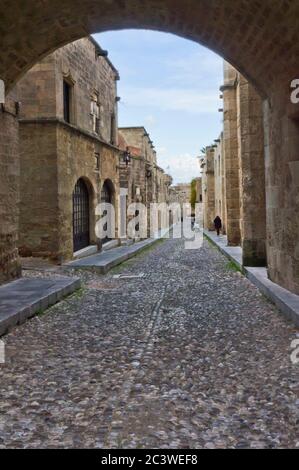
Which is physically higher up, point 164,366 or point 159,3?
point 159,3

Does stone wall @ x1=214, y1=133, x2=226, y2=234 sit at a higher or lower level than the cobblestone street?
higher

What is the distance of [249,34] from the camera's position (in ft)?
24.0

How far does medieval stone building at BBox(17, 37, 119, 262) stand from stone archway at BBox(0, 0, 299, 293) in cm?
344

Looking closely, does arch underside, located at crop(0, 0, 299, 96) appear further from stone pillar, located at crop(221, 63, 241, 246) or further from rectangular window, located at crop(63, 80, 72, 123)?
stone pillar, located at crop(221, 63, 241, 246)

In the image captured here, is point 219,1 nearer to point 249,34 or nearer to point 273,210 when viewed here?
point 249,34

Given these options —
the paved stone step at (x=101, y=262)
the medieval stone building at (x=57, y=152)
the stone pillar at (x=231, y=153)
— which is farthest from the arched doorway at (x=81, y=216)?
the stone pillar at (x=231, y=153)

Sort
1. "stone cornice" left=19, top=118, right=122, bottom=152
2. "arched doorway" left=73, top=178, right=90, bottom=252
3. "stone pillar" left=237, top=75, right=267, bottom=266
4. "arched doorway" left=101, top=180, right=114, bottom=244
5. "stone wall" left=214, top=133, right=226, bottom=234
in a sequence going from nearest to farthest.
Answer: "stone pillar" left=237, top=75, right=267, bottom=266 < "stone cornice" left=19, top=118, right=122, bottom=152 < "arched doorway" left=73, top=178, right=90, bottom=252 < "arched doorway" left=101, top=180, right=114, bottom=244 < "stone wall" left=214, top=133, right=226, bottom=234

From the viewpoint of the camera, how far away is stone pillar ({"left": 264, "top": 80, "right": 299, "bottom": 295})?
689 cm

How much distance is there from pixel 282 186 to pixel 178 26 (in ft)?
11.5

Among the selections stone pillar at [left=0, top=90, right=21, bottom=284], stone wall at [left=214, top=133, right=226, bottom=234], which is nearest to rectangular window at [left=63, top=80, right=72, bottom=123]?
stone pillar at [left=0, top=90, right=21, bottom=284]

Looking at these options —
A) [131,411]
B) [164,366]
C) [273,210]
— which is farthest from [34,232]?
[131,411]

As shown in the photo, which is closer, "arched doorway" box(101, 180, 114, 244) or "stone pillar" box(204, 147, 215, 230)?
"arched doorway" box(101, 180, 114, 244)
